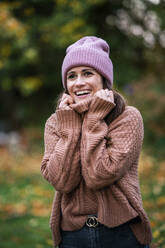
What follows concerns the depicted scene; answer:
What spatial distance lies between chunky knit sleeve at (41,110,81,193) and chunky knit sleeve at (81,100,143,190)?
2.2 inches

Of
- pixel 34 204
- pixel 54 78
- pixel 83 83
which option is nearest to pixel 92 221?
pixel 83 83

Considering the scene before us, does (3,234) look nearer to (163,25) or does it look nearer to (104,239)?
(104,239)

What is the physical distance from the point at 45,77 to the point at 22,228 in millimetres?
10437

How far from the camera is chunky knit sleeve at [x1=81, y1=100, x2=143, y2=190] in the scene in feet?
7.19

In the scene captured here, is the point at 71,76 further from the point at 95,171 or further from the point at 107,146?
the point at 95,171

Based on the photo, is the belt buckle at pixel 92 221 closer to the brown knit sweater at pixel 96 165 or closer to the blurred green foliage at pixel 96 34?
the brown knit sweater at pixel 96 165

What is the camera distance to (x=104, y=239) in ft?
7.54

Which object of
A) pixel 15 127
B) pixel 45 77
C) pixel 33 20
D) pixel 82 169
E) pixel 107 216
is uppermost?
pixel 33 20

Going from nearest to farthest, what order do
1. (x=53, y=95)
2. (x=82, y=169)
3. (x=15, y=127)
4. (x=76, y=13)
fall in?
1. (x=82, y=169)
2. (x=76, y=13)
3. (x=53, y=95)
4. (x=15, y=127)

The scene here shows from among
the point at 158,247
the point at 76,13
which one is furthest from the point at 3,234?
the point at 76,13

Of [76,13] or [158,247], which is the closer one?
[158,247]

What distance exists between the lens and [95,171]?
2.18 m

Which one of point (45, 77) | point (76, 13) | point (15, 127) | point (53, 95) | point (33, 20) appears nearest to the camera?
point (76, 13)

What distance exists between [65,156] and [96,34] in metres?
9.52
